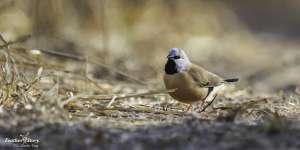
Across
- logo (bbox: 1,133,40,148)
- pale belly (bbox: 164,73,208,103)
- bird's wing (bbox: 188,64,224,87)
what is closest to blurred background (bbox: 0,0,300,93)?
bird's wing (bbox: 188,64,224,87)

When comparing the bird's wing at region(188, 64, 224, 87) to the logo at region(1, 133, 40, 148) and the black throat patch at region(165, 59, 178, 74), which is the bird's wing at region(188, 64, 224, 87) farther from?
the logo at region(1, 133, 40, 148)

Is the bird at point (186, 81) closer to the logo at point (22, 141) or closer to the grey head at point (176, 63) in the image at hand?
the grey head at point (176, 63)

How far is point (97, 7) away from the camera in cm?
1064

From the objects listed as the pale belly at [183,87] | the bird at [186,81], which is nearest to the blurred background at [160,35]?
the bird at [186,81]

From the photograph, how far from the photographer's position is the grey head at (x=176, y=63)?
605cm

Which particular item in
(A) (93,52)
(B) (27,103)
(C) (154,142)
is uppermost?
(A) (93,52)

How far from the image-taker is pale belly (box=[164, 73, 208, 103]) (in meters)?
5.93

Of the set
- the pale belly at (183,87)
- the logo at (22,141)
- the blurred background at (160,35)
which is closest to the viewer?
the logo at (22,141)

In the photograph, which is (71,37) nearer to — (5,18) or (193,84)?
(5,18)

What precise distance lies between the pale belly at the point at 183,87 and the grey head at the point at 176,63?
56mm

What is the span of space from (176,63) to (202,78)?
0.97ft

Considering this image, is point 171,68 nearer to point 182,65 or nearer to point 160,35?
point 182,65

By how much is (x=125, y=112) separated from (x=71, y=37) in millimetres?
5343

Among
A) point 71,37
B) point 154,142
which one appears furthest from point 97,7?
point 154,142
